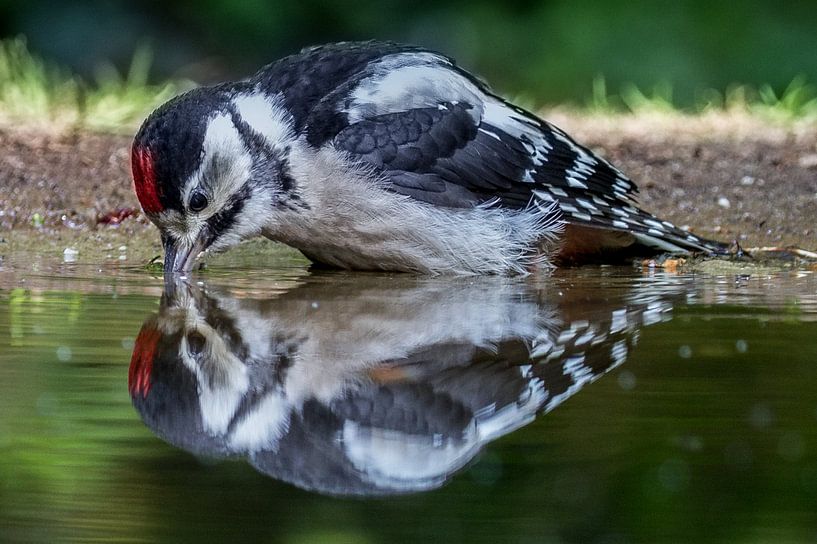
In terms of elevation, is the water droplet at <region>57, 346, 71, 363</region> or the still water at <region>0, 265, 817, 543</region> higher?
the water droplet at <region>57, 346, 71, 363</region>

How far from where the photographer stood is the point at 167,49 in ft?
43.1

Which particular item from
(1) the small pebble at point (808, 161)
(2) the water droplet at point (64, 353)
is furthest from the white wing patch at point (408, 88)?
(1) the small pebble at point (808, 161)

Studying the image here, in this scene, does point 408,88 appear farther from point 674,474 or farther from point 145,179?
point 674,474

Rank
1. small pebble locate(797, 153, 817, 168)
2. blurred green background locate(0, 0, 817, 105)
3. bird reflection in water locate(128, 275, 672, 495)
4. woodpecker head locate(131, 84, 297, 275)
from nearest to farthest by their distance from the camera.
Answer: bird reflection in water locate(128, 275, 672, 495) → woodpecker head locate(131, 84, 297, 275) → small pebble locate(797, 153, 817, 168) → blurred green background locate(0, 0, 817, 105)

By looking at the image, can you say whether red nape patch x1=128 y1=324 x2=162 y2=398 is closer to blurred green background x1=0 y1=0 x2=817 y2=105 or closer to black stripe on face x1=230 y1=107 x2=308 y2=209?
black stripe on face x1=230 y1=107 x2=308 y2=209

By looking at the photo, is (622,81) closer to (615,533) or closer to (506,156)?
(506,156)

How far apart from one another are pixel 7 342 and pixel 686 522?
2.07 m

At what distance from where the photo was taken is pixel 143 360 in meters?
3.42

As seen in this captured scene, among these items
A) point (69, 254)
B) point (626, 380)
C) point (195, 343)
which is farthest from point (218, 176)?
point (626, 380)

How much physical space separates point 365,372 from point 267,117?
2352mm

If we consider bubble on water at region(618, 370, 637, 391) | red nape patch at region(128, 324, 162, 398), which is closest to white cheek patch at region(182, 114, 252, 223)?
red nape patch at region(128, 324, 162, 398)

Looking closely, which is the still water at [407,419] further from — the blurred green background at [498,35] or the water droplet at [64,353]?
the blurred green background at [498,35]

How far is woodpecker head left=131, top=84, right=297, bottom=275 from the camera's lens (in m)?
5.26

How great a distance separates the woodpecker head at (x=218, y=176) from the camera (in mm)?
5262
